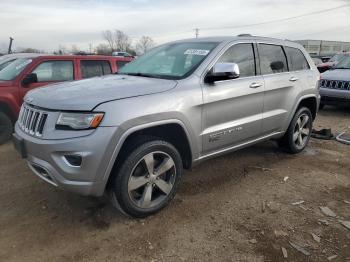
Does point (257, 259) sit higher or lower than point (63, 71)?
lower

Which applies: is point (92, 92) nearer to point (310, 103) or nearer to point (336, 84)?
point (310, 103)

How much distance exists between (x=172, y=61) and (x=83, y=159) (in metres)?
1.78

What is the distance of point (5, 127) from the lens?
20.0 feet

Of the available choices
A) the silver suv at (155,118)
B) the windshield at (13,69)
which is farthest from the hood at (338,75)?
the windshield at (13,69)

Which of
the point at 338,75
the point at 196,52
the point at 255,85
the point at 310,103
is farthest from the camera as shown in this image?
the point at 338,75

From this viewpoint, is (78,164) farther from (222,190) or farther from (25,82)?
(25,82)

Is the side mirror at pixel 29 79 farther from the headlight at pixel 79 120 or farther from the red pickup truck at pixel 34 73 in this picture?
the headlight at pixel 79 120

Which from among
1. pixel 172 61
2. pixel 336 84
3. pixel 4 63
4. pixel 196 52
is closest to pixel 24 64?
pixel 4 63

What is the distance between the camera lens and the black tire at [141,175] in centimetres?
315

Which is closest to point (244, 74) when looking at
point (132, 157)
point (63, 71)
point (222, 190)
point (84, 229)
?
point (222, 190)

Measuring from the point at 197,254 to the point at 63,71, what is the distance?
16.5ft

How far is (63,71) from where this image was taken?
6.79 metres

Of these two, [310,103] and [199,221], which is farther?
[310,103]

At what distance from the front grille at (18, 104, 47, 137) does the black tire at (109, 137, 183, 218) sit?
78cm
